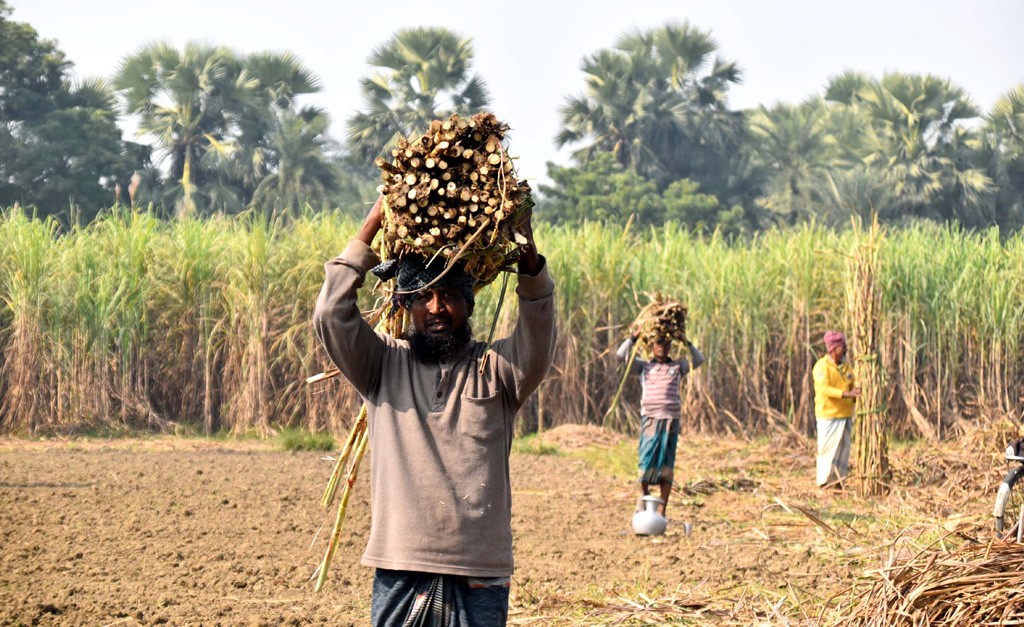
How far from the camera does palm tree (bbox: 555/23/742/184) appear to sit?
1292 inches

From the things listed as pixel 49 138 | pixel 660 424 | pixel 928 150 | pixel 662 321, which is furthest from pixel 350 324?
pixel 928 150

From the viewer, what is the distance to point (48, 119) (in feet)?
82.9

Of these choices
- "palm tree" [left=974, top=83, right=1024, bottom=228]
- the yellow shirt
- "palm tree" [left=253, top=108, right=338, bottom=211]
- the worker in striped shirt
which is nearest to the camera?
the worker in striped shirt

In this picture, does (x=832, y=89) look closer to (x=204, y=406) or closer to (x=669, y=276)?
(x=669, y=276)

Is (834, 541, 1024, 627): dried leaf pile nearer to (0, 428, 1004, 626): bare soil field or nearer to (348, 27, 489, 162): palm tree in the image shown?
(0, 428, 1004, 626): bare soil field

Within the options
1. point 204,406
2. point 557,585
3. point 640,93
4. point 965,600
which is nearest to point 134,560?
point 557,585

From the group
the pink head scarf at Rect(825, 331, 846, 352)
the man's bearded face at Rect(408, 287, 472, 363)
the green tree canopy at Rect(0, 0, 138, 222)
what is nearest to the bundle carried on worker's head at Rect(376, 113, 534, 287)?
the man's bearded face at Rect(408, 287, 472, 363)

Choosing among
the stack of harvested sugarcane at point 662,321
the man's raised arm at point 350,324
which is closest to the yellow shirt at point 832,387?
the stack of harvested sugarcane at point 662,321

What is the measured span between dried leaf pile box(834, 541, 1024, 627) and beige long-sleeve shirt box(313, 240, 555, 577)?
131cm

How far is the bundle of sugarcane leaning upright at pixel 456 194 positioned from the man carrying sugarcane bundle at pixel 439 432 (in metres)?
0.08

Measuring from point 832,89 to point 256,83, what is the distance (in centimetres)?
1931

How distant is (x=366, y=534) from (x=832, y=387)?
4637 mm

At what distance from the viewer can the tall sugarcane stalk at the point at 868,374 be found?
29.1ft

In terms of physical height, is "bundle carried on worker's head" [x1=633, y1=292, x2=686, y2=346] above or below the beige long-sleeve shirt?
above
